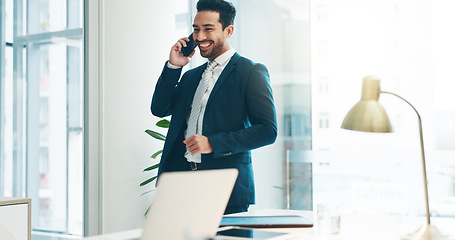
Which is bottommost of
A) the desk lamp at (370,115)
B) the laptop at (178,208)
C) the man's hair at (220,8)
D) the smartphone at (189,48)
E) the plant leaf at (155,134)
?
the laptop at (178,208)

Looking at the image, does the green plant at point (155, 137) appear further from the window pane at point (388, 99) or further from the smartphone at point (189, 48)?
the window pane at point (388, 99)

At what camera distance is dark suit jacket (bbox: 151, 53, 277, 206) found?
7.96 ft

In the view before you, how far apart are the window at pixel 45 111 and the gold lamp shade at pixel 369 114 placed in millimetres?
2225

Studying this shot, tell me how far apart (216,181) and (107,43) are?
2.62 m

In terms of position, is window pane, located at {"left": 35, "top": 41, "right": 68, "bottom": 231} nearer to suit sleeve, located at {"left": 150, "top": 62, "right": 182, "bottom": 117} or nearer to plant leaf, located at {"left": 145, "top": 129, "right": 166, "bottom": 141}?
plant leaf, located at {"left": 145, "top": 129, "right": 166, "bottom": 141}

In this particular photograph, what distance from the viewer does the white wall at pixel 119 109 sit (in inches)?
136

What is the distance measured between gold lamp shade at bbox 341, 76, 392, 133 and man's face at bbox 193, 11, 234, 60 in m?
1.26

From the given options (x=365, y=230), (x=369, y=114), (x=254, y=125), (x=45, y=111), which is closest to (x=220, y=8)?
(x=254, y=125)

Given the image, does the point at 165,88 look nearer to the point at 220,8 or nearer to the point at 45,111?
the point at 220,8

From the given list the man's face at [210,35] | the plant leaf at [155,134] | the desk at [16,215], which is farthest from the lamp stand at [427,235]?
the plant leaf at [155,134]

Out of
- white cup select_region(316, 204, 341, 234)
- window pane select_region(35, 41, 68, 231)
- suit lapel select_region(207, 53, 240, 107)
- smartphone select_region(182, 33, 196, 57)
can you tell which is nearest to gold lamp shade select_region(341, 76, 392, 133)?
white cup select_region(316, 204, 341, 234)

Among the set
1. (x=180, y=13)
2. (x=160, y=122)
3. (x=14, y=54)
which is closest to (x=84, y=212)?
(x=160, y=122)

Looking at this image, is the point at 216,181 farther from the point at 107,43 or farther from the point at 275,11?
the point at 275,11

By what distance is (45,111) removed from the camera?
3232 millimetres
